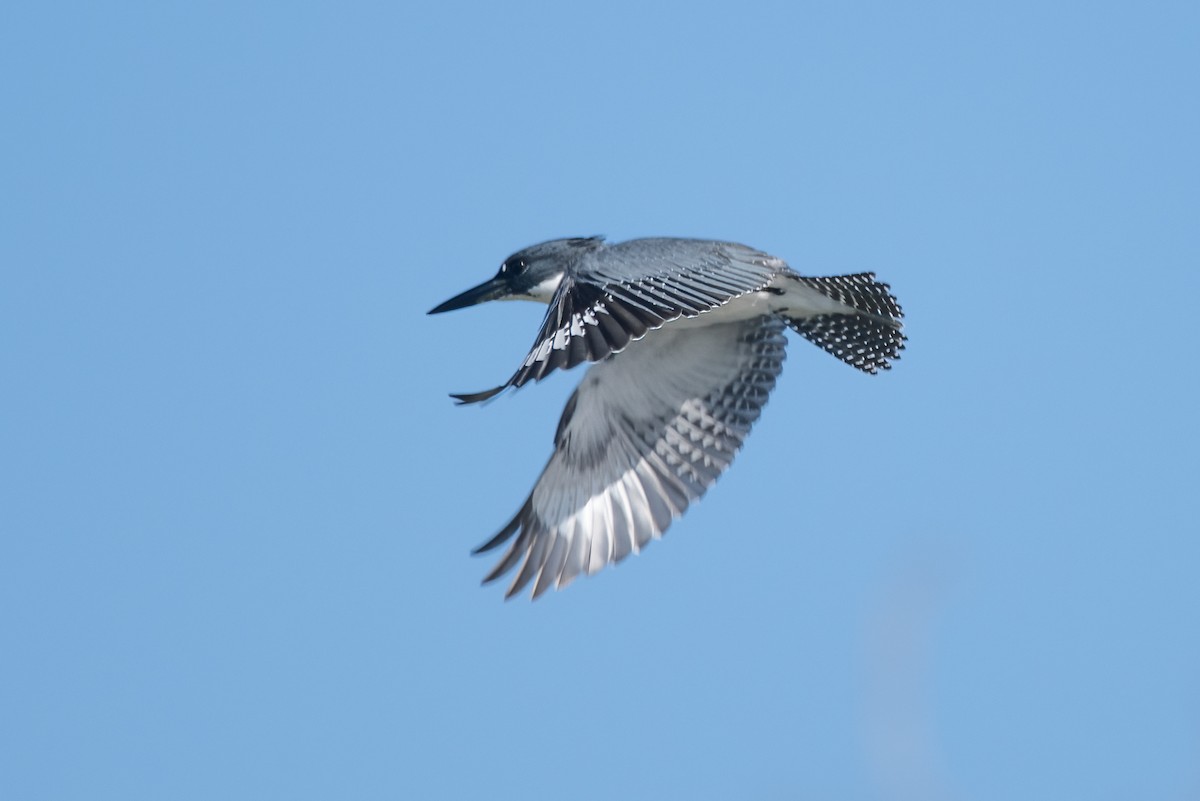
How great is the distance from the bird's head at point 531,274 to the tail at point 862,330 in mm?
1145

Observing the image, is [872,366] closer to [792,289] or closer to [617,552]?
[792,289]

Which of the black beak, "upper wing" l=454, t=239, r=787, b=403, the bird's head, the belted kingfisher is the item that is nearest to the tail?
the belted kingfisher

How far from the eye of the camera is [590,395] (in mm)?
9180

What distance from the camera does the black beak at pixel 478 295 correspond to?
972 centimetres

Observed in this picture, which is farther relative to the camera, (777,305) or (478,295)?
(478,295)

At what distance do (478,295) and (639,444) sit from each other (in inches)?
54.7

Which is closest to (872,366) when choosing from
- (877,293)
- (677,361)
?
(877,293)

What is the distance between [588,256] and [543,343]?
3.97ft

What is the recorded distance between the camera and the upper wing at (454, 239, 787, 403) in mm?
7527

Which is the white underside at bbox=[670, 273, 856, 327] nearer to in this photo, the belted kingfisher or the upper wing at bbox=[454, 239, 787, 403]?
the belted kingfisher

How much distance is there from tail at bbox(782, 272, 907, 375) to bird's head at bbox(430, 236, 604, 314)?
3.76 feet

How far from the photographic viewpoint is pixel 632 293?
8062 millimetres

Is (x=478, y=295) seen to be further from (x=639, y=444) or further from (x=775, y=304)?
(x=775, y=304)

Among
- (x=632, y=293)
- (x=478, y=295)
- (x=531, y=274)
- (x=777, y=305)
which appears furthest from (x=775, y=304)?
(x=478, y=295)
